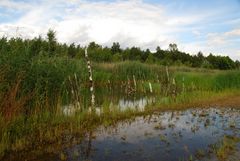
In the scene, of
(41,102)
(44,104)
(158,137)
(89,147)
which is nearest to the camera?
(89,147)

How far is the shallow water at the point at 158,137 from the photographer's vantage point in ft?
23.4

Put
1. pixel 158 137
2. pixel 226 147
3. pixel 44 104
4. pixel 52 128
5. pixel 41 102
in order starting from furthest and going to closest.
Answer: pixel 44 104
pixel 41 102
pixel 52 128
pixel 158 137
pixel 226 147

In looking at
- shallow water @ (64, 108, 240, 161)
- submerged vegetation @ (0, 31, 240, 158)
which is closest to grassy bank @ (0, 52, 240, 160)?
submerged vegetation @ (0, 31, 240, 158)

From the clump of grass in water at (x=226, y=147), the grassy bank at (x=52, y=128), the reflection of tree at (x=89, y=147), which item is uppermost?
the grassy bank at (x=52, y=128)

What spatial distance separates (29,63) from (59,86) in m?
1.47

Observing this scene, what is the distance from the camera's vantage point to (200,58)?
7794 cm

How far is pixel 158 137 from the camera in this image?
339 inches

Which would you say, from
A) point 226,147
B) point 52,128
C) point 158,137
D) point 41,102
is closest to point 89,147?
point 52,128

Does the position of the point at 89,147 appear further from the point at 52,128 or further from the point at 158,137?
the point at 158,137

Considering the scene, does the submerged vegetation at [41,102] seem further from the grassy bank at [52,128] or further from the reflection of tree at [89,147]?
the reflection of tree at [89,147]

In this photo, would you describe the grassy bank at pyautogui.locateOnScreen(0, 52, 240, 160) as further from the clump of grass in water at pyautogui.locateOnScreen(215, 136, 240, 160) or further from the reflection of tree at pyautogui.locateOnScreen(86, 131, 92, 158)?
the clump of grass in water at pyautogui.locateOnScreen(215, 136, 240, 160)

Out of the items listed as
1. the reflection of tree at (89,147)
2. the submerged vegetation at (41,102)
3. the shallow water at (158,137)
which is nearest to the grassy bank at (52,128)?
the submerged vegetation at (41,102)

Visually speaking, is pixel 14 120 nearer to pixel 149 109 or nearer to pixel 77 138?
pixel 77 138

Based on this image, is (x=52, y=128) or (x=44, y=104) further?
(x=44, y=104)
